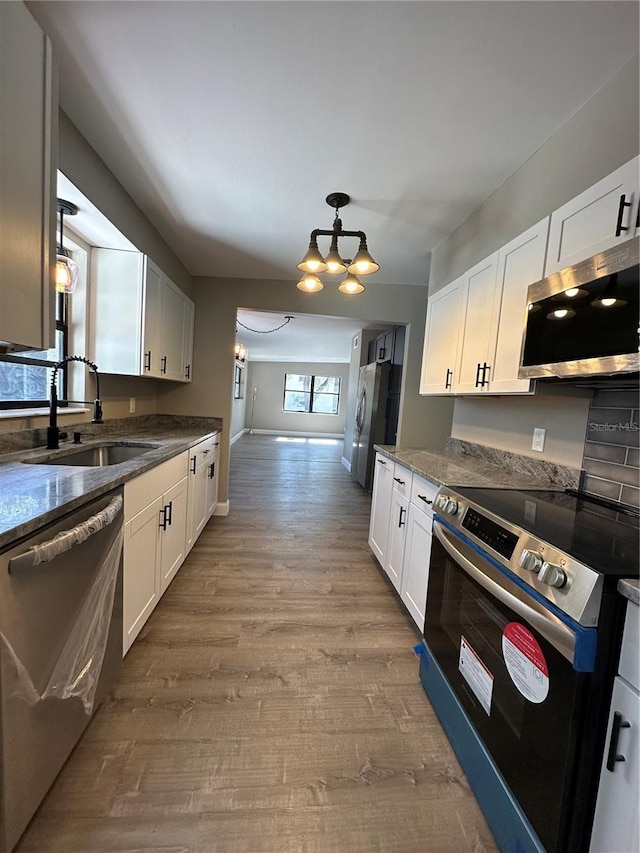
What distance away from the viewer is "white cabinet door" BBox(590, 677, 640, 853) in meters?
Result: 0.72

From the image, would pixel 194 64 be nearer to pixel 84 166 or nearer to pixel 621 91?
pixel 84 166

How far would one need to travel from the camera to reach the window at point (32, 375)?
168cm

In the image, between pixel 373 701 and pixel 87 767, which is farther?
pixel 373 701

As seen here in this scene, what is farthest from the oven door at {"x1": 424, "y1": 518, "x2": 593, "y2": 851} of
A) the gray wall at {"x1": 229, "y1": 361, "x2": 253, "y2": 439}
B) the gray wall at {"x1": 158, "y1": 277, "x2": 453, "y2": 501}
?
the gray wall at {"x1": 229, "y1": 361, "x2": 253, "y2": 439}

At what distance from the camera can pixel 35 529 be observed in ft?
3.13

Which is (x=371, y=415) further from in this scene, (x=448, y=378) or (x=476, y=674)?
(x=476, y=674)

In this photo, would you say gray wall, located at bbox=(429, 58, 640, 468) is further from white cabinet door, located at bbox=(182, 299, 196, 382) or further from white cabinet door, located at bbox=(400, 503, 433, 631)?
white cabinet door, located at bbox=(182, 299, 196, 382)

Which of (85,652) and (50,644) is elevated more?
(50,644)

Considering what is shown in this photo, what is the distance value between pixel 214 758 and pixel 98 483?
1084mm

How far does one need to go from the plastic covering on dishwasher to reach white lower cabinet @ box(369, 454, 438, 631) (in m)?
1.42

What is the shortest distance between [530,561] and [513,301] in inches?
52.0

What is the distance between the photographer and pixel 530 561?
0.95m

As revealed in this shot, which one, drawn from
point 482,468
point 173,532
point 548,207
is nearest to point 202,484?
point 173,532

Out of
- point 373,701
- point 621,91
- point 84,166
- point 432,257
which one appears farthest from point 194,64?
point 373,701
